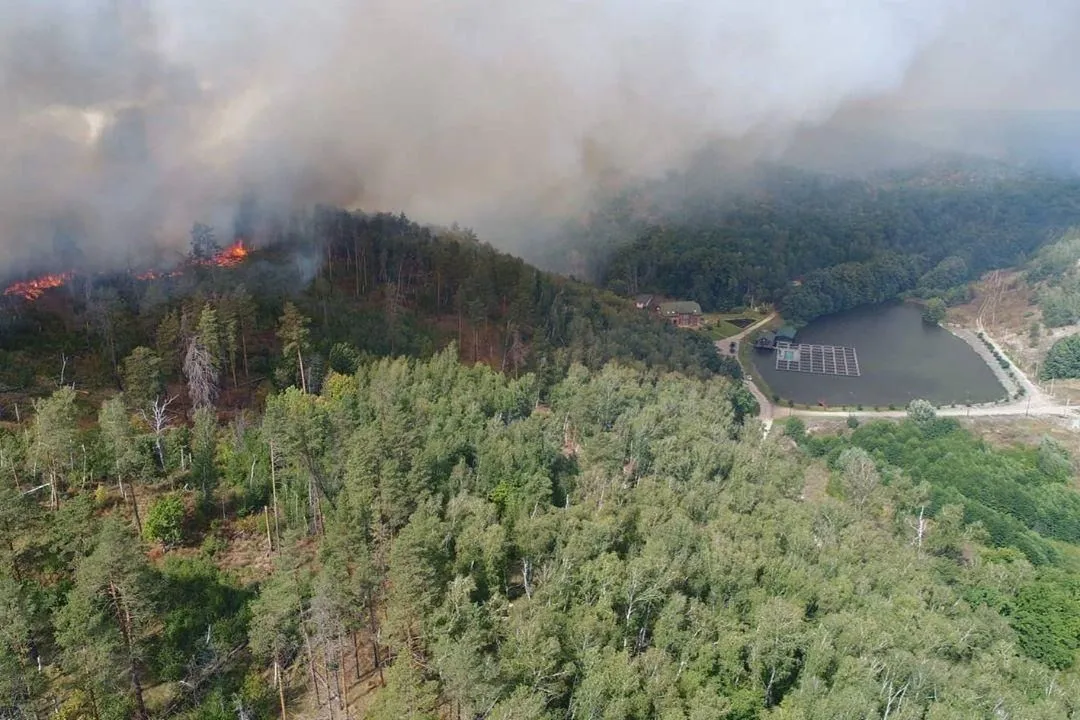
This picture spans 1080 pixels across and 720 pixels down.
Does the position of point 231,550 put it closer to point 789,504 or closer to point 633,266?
point 789,504

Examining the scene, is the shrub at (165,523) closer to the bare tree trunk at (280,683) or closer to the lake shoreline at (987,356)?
the bare tree trunk at (280,683)

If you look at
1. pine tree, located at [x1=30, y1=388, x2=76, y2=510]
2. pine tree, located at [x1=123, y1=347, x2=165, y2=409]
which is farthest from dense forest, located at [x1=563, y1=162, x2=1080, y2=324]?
pine tree, located at [x1=30, y1=388, x2=76, y2=510]

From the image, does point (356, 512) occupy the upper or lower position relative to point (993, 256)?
lower

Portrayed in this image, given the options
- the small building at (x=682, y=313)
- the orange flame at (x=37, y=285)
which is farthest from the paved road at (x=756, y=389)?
the orange flame at (x=37, y=285)

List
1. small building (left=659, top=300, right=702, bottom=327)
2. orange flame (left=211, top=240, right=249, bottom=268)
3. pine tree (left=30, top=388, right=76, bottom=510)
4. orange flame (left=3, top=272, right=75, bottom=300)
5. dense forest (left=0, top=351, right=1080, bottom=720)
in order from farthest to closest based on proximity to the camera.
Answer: small building (left=659, top=300, right=702, bottom=327) < orange flame (left=211, top=240, right=249, bottom=268) < orange flame (left=3, top=272, right=75, bottom=300) < pine tree (left=30, top=388, right=76, bottom=510) < dense forest (left=0, top=351, right=1080, bottom=720)

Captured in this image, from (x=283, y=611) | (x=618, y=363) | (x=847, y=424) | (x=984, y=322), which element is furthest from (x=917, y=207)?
(x=283, y=611)

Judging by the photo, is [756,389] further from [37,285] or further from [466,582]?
[37,285]

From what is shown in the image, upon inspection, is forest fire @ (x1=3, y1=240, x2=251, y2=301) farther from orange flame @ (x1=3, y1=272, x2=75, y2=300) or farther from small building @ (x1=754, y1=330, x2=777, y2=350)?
small building @ (x1=754, y1=330, x2=777, y2=350)
